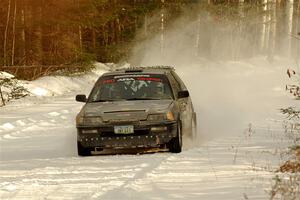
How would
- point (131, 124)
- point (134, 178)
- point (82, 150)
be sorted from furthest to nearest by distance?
1. point (82, 150)
2. point (131, 124)
3. point (134, 178)

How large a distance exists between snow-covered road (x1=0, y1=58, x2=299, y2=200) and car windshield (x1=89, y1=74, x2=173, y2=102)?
1.15 metres

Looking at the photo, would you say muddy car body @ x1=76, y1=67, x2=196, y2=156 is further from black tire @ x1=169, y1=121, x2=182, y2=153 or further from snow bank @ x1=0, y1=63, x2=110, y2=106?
snow bank @ x1=0, y1=63, x2=110, y2=106

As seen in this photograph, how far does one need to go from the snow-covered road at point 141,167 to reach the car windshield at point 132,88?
115 centimetres

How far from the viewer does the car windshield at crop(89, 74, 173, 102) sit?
1123 cm

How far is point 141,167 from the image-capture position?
8.61 m

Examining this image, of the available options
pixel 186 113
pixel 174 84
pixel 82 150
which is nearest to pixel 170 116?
pixel 186 113

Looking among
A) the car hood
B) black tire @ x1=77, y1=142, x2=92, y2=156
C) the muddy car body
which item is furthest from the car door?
black tire @ x1=77, y1=142, x2=92, y2=156

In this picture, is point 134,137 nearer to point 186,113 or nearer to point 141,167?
point 141,167

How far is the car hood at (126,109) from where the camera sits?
10164mm

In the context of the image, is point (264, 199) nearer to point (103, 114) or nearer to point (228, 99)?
point (103, 114)

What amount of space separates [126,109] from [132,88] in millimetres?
1175

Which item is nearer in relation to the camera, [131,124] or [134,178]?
[134,178]

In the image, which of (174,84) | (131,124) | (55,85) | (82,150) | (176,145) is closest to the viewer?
(131,124)

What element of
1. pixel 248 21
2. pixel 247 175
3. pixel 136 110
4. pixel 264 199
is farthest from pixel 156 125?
pixel 248 21
